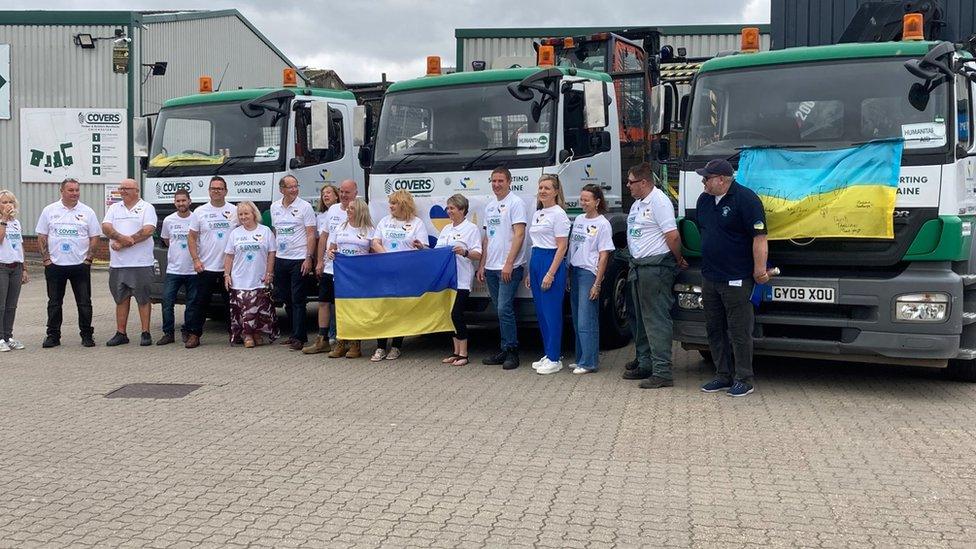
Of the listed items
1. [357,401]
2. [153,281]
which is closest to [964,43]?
[357,401]

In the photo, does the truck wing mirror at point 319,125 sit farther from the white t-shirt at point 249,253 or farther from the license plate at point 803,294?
the license plate at point 803,294

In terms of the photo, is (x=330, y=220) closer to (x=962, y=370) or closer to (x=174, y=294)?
(x=174, y=294)

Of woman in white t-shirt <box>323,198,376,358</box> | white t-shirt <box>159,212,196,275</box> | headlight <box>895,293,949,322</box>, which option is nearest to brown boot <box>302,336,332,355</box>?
woman in white t-shirt <box>323,198,376,358</box>

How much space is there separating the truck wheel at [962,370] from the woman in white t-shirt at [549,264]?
3323 mm

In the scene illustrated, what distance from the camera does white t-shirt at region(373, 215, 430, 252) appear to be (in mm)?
10047

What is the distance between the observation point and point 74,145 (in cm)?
2223

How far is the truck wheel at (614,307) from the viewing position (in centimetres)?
1036

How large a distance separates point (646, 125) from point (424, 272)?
3150 millimetres

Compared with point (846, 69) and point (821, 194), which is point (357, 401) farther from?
point (846, 69)

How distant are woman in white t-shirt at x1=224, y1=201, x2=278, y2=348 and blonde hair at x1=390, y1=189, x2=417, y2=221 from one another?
71.2 inches

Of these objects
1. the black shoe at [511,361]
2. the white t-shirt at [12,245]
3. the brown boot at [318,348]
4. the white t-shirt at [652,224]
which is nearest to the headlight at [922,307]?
the white t-shirt at [652,224]

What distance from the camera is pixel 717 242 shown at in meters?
8.04

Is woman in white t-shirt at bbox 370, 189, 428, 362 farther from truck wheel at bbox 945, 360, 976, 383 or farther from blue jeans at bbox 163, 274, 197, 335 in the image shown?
truck wheel at bbox 945, 360, 976, 383

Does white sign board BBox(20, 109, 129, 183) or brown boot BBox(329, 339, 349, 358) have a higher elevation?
white sign board BBox(20, 109, 129, 183)
